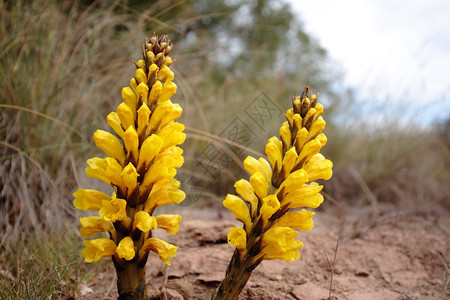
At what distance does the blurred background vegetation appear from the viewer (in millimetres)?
3047

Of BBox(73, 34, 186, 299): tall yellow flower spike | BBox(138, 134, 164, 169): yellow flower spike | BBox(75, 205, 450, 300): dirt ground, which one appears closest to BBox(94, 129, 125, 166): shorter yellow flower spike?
BBox(73, 34, 186, 299): tall yellow flower spike

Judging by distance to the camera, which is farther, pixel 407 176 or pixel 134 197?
pixel 407 176

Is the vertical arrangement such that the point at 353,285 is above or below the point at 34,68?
below

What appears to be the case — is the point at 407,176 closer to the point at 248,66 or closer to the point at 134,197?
the point at 248,66

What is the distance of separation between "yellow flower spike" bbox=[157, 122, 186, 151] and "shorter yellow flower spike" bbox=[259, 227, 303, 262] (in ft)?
1.46

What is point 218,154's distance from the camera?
4297 millimetres

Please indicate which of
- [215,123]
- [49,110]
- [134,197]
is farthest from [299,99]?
[215,123]

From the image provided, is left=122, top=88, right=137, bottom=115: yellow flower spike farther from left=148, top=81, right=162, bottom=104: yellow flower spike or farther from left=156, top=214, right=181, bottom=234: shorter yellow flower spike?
left=156, top=214, right=181, bottom=234: shorter yellow flower spike

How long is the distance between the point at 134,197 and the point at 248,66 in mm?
6814

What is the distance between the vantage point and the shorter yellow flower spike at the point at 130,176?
1.28m

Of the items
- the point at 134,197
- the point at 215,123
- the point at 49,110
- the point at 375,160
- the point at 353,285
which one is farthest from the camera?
the point at 375,160

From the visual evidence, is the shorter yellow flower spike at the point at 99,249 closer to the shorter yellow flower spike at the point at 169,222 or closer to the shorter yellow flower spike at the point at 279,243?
the shorter yellow flower spike at the point at 169,222

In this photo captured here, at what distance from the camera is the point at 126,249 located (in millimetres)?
1291

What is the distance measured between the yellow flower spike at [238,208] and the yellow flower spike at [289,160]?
0.64 ft
